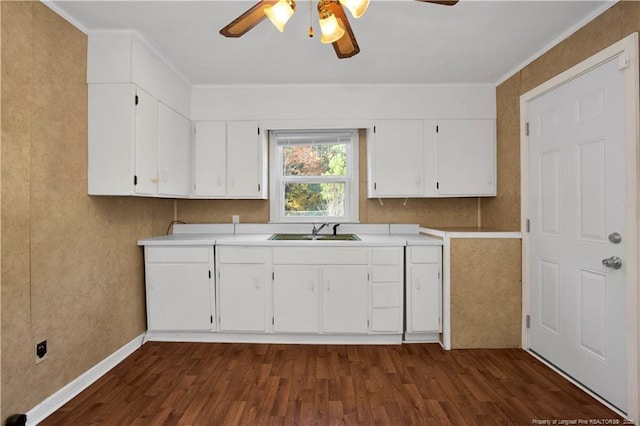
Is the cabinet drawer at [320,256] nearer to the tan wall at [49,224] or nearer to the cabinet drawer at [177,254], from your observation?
the cabinet drawer at [177,254]

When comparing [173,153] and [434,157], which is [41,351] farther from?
[434,157]

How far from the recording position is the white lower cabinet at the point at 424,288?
2.79m

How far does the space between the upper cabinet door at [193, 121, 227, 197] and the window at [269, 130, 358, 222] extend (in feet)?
1.78

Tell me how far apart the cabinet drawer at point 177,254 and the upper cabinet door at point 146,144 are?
0.55 meters

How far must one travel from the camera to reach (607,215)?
1933 millimetres

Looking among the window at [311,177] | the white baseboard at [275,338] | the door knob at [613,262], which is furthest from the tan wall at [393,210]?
the door knob at [613,262]

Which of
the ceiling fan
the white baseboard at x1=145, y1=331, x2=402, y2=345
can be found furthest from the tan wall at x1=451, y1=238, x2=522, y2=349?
the ceiling fan

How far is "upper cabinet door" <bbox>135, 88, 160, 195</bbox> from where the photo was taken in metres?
2.34

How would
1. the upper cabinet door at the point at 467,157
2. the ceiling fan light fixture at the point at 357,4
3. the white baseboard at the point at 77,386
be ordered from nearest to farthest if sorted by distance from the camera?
the ceiling fan light fixture at the point at 357,4 → the white baseboard at the point at 77,386 → the upper cabinet door at the point at 467,157

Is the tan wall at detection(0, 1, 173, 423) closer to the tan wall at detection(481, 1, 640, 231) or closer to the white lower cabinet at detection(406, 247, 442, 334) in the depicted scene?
the white lower cabinet at detection(406, 247, 442, 334)

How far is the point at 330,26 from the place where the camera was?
1470mm

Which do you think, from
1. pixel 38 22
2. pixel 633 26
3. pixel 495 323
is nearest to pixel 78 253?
pixel 38 22

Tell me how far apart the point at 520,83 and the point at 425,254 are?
1.69 m

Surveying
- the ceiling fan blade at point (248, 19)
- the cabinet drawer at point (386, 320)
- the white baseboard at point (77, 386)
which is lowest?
the white baseboard at point (77, 386)
